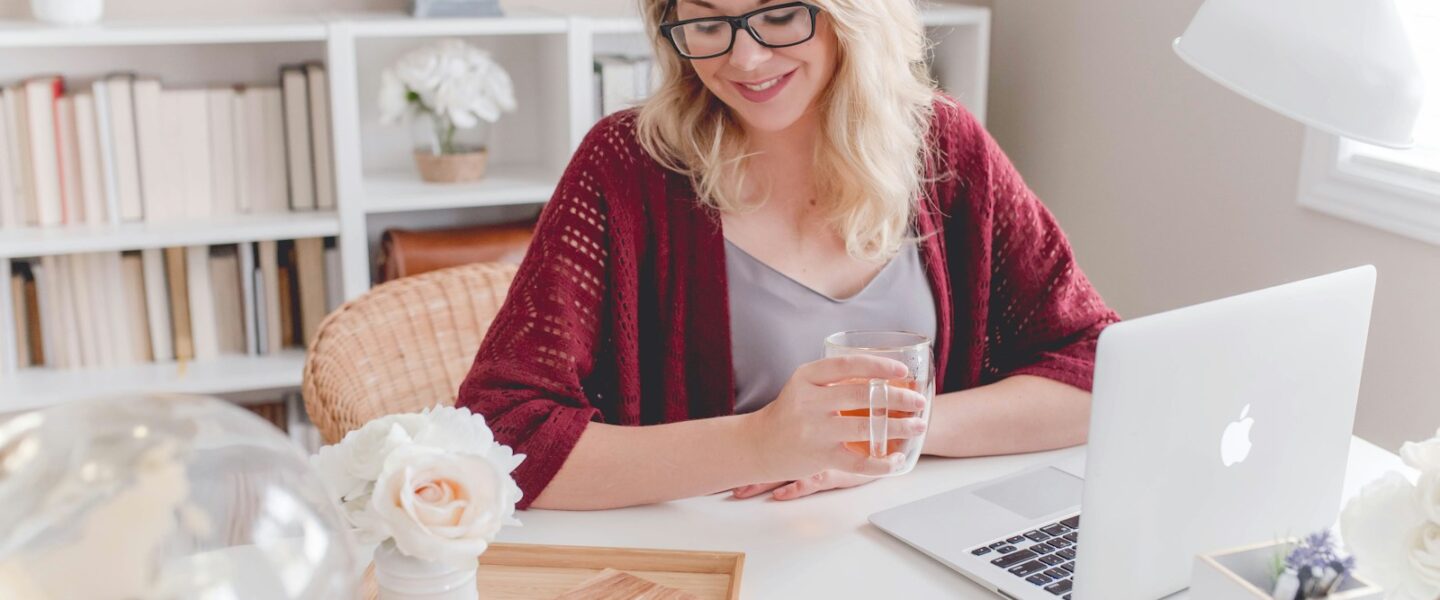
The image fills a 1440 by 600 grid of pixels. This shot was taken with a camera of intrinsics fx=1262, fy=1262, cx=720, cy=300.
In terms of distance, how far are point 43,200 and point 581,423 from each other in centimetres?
168

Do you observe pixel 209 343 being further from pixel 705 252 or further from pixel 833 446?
pixel 833 446

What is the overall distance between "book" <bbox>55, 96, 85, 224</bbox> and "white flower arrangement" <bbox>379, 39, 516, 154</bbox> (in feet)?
1.96

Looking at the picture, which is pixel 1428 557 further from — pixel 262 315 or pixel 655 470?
pixel 262 315

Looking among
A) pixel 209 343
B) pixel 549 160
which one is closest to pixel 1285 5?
pixel 549 160

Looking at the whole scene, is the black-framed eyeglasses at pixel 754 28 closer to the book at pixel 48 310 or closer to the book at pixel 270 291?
the book at pixel 270 291

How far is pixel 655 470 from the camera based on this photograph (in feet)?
4.29

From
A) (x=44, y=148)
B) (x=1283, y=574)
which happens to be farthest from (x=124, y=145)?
(x=1283, y=574)

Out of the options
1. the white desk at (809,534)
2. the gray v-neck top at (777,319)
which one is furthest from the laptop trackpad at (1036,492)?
the gray v-neck top at (777,319)

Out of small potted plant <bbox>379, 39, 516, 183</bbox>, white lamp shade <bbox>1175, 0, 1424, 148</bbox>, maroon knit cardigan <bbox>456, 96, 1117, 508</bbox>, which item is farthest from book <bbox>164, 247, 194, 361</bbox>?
white lamp shade <bbox>1175, 0, 1424, 148</bbox>

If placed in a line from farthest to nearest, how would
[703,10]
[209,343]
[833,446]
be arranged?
[209,343] < [703,10] < [833,446]

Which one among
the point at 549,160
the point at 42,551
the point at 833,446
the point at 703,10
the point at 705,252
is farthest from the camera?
the point at 549,160

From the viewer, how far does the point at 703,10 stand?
148 cm

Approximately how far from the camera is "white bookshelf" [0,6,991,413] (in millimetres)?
2479

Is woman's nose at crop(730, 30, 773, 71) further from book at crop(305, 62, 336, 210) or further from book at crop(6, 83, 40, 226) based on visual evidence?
book at crop(6, 83, 40, 226)
